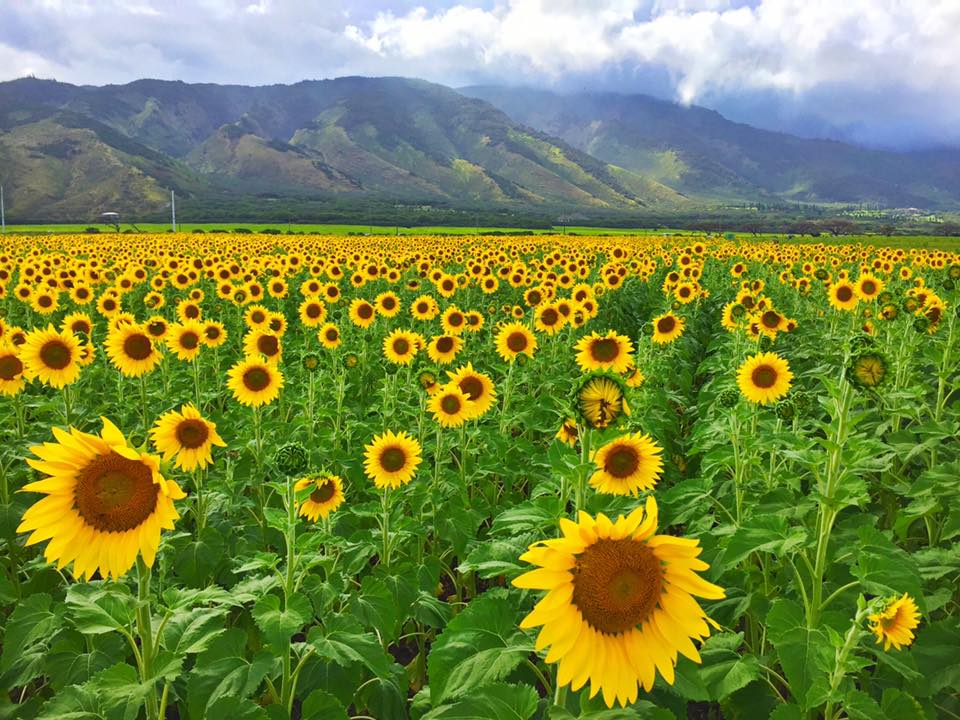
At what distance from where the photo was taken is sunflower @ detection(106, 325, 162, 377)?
707 cm

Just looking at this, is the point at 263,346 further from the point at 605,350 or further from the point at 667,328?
the point at 667,328

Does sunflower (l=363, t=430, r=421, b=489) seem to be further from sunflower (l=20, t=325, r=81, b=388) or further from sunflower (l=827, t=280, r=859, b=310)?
sunflower (l=827, t=280, r=859, b=310)

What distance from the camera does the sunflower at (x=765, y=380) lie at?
5.88 meters

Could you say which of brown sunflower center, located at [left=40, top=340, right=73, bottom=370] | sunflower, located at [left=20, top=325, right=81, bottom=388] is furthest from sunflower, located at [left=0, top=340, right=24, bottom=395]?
brown sunflower center, located at [left=40, top=340, right=73, bottom=370]

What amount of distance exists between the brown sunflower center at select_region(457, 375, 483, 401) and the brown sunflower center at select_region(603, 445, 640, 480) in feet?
8.99

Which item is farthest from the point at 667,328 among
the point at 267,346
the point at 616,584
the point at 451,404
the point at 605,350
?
the point at 616,584

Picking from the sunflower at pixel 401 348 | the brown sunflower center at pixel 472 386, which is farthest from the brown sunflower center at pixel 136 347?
the brown sunflower center at pixel 472 386

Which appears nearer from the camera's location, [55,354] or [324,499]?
[324,499]

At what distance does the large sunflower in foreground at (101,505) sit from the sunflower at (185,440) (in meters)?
2.09

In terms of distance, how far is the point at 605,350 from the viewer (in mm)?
5621

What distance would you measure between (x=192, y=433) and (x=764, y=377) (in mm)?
5032

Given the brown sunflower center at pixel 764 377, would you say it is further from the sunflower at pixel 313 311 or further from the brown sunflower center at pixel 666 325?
the sunflower at pixel 313 311

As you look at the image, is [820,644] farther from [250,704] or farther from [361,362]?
[361,362]

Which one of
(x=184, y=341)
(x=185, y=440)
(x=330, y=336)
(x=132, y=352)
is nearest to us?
(x=185, y=440)
